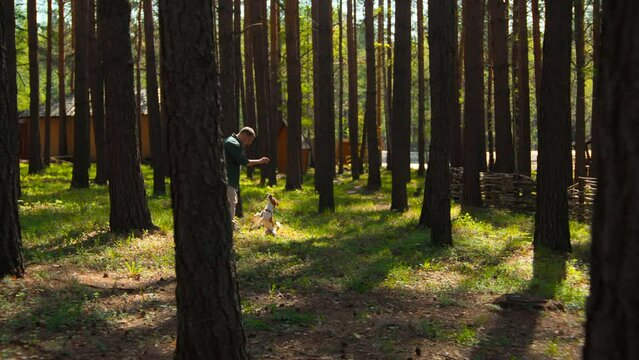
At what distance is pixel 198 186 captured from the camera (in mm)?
4301

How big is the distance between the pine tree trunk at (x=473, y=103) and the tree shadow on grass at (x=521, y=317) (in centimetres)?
726

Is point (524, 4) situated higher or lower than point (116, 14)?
higher

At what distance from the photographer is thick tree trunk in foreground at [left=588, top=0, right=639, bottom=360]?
237 centimetres

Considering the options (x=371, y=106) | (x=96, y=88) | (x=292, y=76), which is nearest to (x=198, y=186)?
(x=96, y=88)

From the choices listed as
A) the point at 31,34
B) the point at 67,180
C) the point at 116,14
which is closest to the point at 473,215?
the point at 116,14

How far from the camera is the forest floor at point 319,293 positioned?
5863mm

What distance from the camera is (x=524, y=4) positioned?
20781 millimetres

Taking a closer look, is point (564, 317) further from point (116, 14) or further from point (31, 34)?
point (31, 34)

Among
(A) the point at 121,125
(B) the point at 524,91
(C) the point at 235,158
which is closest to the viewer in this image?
(A) the point at 121,125

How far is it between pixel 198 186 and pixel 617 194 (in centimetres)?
275

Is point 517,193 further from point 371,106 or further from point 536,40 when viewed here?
point 536,40

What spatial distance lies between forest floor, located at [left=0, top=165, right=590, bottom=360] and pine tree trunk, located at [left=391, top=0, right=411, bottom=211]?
228cm

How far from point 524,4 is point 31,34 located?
1755cm

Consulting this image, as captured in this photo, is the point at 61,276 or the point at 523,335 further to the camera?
the point at 61,276
